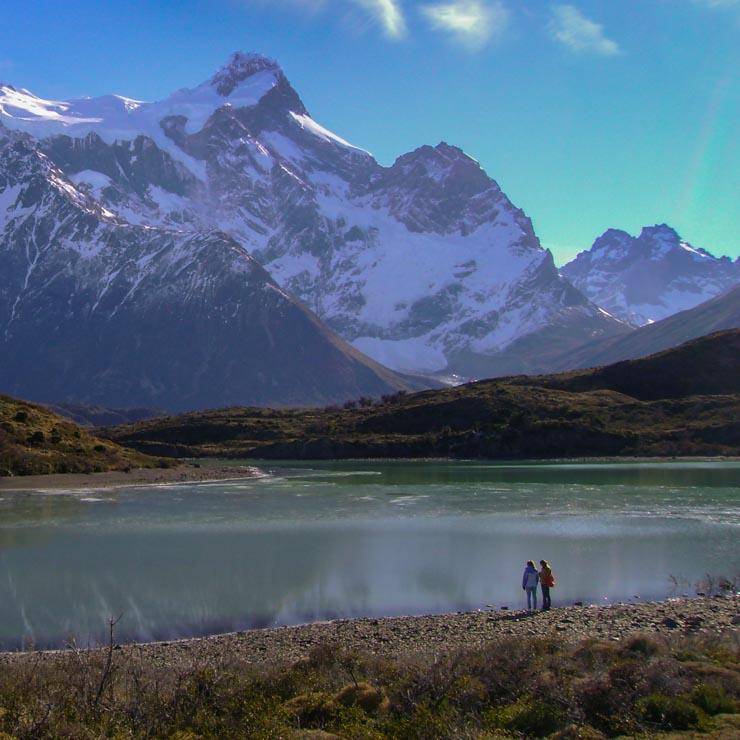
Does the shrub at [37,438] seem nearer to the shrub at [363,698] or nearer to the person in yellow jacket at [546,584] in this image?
the person in yellow jacket at [546,584]

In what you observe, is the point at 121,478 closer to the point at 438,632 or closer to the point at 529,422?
the point at 438,632

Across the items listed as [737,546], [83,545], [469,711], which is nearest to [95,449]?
[83,545]

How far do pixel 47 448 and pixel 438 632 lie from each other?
6879 centimetres

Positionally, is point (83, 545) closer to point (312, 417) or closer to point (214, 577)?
point (214, 577)

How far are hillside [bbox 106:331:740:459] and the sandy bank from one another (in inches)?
1576

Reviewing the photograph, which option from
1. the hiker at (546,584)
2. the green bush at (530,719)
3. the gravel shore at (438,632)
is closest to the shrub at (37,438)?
the gravel shore at (438,632)

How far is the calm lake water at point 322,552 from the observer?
88.7 ft

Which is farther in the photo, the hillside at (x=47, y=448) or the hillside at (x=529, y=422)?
the hillside at (x=529, y=422)

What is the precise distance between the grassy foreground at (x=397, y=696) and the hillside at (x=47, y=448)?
2534 inches

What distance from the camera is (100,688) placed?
14570 mm

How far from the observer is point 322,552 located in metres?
37.2

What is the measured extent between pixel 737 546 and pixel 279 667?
88.0 feet

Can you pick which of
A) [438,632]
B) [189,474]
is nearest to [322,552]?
[438,632]

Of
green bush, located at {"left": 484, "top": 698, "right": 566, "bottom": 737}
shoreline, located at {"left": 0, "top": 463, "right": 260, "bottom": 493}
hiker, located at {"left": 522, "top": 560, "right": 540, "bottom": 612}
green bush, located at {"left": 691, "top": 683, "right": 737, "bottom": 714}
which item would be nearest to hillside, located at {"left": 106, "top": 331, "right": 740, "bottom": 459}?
shoreline, located at {"left": 0, "top": 463, "right": 260, "bottom": 493}
